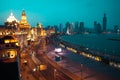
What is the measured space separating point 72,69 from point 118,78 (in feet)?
31.8

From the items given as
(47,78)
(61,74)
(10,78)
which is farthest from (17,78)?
(61,74)

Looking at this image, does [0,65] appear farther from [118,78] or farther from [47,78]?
[118,78]

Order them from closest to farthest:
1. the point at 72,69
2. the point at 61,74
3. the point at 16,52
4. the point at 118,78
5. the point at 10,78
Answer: the point at 10,78, the point at 118,78, the point at 61,74, the point at 72,69, the point at 16,52

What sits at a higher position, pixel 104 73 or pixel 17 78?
pixel 17 78

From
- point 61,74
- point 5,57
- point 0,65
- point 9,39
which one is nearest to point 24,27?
point 9,39

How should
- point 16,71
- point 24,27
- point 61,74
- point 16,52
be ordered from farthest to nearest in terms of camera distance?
point 24,27, point 16,52, point 61,74, point 16,71

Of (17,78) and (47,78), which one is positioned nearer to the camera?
(17,78)

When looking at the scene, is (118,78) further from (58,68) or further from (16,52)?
(16,52)

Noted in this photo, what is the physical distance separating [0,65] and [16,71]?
6.37 feet

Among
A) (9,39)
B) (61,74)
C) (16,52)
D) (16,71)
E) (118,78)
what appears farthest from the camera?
(9,39)

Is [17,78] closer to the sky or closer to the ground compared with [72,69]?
closer to the sky

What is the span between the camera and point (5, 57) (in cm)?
4147

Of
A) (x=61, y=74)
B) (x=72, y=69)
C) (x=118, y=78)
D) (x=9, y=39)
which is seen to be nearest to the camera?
(x=118, y=78)

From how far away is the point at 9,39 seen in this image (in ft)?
159
